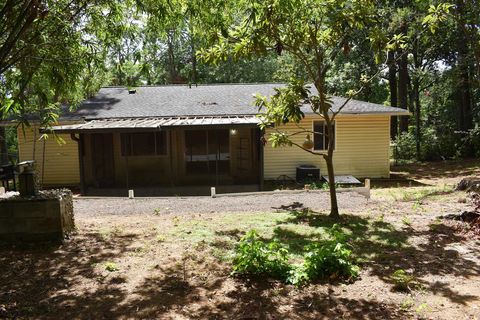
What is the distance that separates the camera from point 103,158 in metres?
16.8

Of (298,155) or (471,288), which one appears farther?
(298,155)

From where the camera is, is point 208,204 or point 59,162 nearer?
point 208,204

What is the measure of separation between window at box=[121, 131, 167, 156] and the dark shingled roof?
0.86 meters

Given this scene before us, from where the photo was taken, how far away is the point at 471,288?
5027mm

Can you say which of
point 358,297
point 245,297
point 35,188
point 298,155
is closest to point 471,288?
point 358,297

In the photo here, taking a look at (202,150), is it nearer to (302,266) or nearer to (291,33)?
(291,33)

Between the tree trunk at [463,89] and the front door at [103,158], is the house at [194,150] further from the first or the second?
the tree trunk at [463,89]

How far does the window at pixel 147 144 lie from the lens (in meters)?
16.6

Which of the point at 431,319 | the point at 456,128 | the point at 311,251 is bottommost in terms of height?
the point at 431,319

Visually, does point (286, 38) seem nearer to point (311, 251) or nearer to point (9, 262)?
point (311, 251)

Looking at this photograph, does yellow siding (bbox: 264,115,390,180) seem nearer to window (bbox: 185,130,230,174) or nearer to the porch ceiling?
window (bbox: 185,130,230,174)

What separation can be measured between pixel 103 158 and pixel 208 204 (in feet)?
24.4

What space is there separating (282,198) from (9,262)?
24.5 feet

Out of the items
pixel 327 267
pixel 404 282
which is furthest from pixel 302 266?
pixel 404 282
